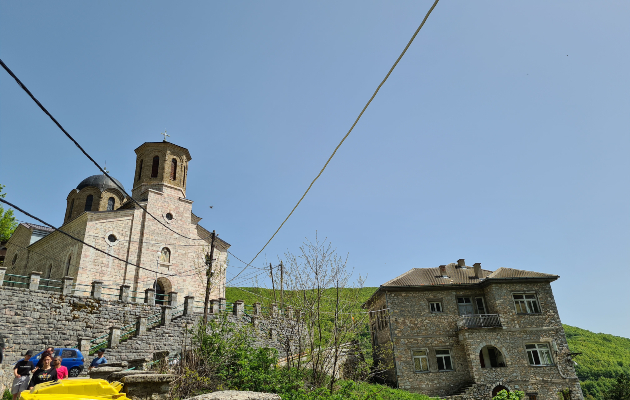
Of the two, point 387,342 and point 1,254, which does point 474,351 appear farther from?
point 1,254

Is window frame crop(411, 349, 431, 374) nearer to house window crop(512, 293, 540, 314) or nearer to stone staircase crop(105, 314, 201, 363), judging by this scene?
house window crop(512, 293, 540, 314)

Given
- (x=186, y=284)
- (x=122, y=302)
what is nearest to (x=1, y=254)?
(x=186, y=284)

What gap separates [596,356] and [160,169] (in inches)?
1722

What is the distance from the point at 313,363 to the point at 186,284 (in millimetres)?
17996

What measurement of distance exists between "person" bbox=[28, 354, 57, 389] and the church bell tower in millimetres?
21313

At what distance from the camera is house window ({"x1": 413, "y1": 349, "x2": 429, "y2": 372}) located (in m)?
21.8

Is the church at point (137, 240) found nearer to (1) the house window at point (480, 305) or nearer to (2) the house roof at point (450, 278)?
(2) the house roof at point (450, 278)

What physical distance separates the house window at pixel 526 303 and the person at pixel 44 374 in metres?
22.9

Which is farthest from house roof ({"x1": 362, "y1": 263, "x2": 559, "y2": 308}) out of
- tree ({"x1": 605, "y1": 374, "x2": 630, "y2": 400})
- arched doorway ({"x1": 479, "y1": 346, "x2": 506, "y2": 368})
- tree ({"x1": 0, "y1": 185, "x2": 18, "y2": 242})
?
tree ({"x1": 0, "y1": 185, "x2": 18, "y2": 242})

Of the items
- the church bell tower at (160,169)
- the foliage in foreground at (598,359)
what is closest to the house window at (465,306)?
the foliage in foreground at (598,359)

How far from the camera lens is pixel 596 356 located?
38.1 meters

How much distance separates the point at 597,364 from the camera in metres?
36.7

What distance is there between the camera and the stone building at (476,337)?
21.3 meters

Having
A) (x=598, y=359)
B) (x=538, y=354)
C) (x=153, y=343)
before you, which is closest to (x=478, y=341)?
(x=538, y=354)
